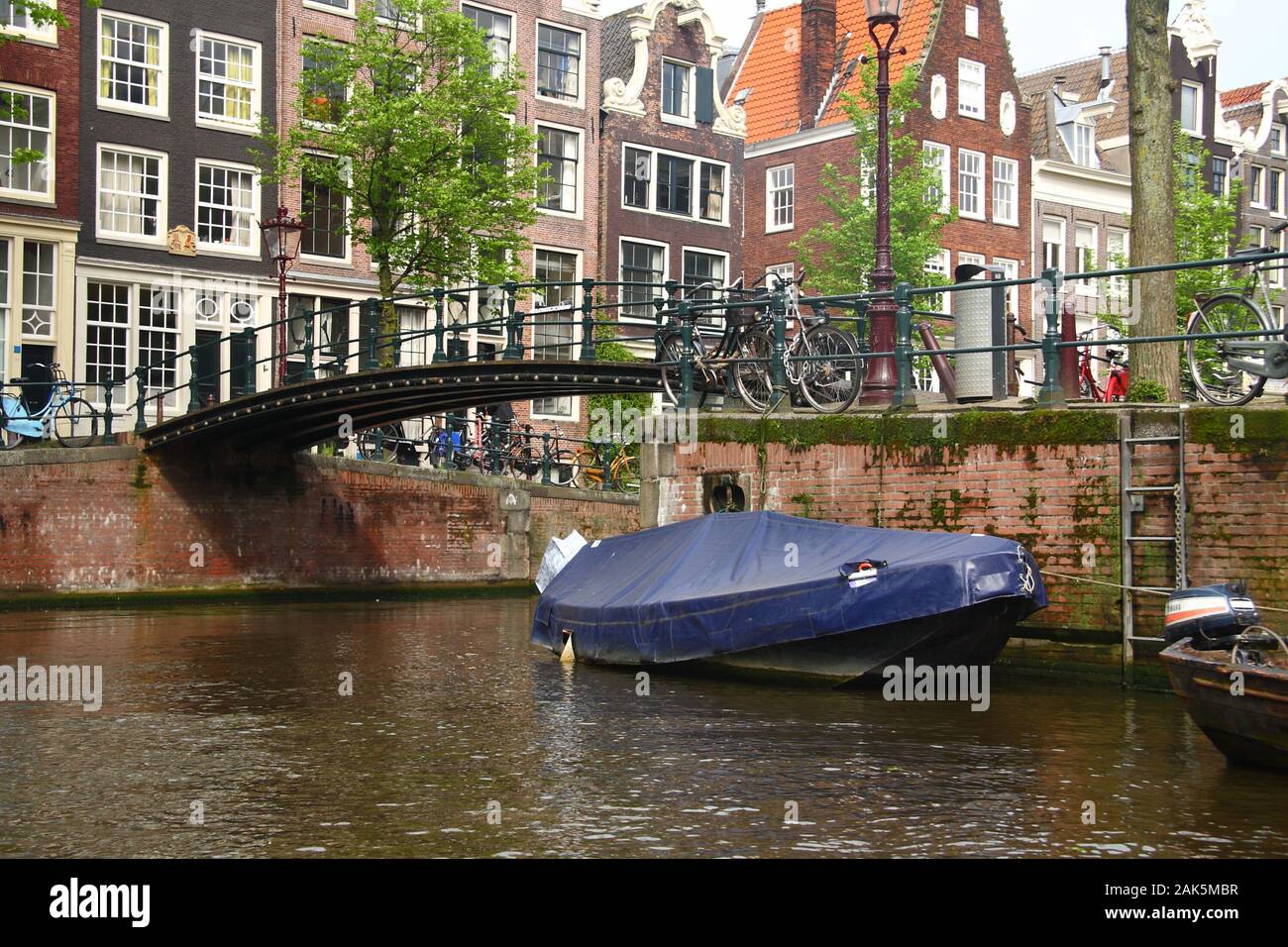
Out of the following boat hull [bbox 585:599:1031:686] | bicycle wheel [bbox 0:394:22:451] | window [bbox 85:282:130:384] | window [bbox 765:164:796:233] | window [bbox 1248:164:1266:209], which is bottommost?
boat hull [bbox 585:599:1031:686]

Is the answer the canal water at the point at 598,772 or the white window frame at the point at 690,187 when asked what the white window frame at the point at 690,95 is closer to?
the white window frame at the point at 690,187

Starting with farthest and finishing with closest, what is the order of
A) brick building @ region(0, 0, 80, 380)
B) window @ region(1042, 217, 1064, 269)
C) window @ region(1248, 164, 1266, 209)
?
1. window @ region(1248, 164, 1266, 209)
2. window @ region(1042, 217, 1064, 269)
3. brick building @ region(0, 0, 80, 380)

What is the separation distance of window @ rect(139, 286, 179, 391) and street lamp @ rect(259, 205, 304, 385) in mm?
1898

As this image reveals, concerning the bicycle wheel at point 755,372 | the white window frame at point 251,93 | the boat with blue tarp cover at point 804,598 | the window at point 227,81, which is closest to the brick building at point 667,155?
the white window frame at point 251,93

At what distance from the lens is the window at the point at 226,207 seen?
30.1 metres

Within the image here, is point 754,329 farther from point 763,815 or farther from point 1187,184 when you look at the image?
point 1187,184

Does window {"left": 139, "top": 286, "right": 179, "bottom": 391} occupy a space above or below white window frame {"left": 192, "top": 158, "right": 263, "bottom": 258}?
below

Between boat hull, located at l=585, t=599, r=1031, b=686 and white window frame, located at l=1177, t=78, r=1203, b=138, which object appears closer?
boat hull, located at l=585, t=599, r=1031, b=686

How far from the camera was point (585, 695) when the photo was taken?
12828 millimetres

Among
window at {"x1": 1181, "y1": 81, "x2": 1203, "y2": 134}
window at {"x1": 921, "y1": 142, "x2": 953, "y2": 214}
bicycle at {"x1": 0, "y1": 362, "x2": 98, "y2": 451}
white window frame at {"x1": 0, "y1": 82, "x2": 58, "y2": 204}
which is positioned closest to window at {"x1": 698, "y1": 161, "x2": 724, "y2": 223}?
window at {"x1": 921, "y1": 142, "x2": 953, "y2": 214}

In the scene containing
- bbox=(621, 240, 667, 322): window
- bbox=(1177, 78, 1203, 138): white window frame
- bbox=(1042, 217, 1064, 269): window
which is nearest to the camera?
bbox=(621, 240, 667, 322): window

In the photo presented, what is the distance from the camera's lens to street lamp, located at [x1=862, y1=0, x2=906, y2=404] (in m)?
15.0

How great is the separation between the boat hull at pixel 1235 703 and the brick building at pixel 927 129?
30.0m

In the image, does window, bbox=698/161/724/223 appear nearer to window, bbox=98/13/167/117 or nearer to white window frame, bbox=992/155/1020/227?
white window frame, bbox=992/155/1020/227
